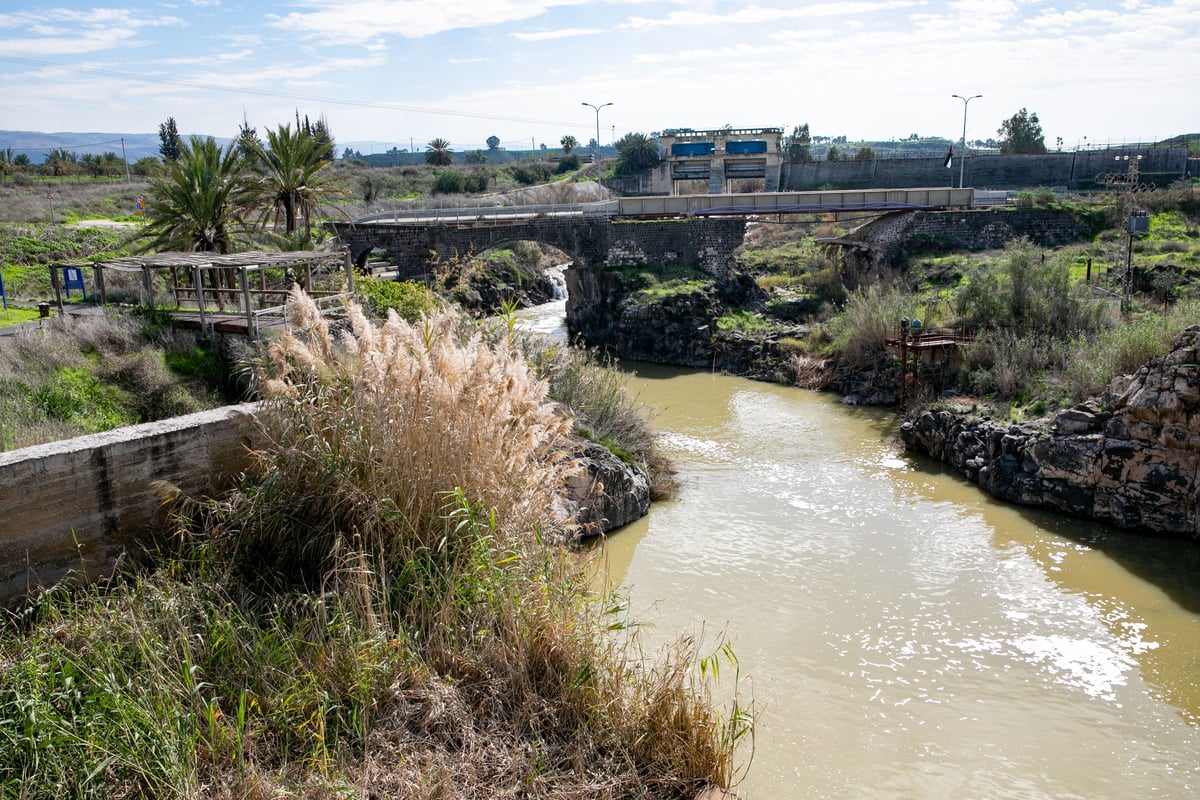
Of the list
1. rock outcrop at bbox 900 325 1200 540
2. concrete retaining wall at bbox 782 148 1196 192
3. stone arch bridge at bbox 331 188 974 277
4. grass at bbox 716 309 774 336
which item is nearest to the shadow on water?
rock outcrop at bbox 900 325 1200 540

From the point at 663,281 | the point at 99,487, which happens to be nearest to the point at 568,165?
the point at 663,281

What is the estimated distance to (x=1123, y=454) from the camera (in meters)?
13.5

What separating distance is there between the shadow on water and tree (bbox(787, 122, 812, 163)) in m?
51.9

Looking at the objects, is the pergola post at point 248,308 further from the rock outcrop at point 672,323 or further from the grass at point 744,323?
the grass at point 744,323

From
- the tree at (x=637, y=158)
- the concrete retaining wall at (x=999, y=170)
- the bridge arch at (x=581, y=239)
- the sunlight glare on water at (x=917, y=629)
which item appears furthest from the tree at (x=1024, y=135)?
the sunlight glare on water at (x=917, y=629)

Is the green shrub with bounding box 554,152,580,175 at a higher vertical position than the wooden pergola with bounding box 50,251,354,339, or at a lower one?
higher

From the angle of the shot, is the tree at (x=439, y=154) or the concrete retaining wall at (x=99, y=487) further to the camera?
the tree at (x=439, y=154)

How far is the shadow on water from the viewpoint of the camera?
11.8 meters

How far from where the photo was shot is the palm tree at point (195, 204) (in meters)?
19.1

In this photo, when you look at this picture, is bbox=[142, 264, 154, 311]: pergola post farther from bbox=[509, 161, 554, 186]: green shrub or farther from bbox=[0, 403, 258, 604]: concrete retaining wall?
bbox=[509, 161, 554, 186]: green shrub

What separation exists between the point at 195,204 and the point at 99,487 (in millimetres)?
14415

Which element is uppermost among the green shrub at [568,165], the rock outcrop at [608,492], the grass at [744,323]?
the green shrub at [568,165]

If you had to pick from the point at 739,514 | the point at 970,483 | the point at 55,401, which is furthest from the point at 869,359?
the point at 55,401

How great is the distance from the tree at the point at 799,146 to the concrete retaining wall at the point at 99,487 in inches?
2359
